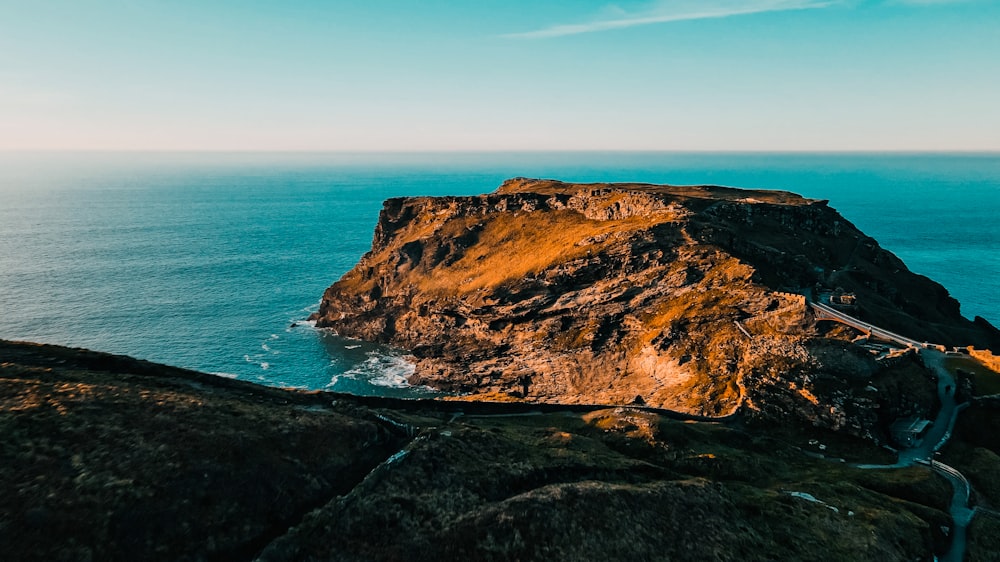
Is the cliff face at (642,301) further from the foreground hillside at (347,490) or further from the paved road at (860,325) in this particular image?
the foreground hillside at (347,490)

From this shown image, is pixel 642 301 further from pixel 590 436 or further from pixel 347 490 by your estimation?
pixel 347 490

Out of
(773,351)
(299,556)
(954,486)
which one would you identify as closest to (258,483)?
(299,556)

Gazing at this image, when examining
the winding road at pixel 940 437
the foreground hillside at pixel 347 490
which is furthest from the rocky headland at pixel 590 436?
the winding road at pixel 940 437

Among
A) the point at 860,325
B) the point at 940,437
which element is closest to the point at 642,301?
the point at 860,325

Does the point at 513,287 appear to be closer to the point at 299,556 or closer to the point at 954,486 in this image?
the point at 954,486

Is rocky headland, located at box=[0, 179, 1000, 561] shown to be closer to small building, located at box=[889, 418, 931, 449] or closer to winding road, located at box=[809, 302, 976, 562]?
winding road, located at box=[809, 302, 976, 562]
